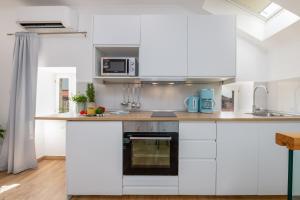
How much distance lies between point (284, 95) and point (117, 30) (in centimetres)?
227

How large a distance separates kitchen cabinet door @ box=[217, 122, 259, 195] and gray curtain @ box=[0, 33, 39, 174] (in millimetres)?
2618

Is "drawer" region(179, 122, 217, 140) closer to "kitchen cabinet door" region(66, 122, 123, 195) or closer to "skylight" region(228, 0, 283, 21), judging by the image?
"kitchen cabinet door" region(66, 122, 123, 195)

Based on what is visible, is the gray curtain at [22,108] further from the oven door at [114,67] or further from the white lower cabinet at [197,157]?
the white lower cabinet at [197,157]

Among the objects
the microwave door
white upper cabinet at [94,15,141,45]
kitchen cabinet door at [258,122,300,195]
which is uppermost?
white upper cabinet at [94,15,141,45]

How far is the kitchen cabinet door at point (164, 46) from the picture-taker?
225cm

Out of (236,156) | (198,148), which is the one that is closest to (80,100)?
(198,148)

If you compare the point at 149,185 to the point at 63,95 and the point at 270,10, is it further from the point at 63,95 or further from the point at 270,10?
the point at 270,10

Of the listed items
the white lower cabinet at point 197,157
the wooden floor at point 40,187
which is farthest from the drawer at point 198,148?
the wooden floor at point 40,187

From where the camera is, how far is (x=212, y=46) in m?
2.24

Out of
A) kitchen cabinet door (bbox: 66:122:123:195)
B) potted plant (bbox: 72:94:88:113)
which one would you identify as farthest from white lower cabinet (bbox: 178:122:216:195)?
potted plant (bbox: 72:94:88:113)

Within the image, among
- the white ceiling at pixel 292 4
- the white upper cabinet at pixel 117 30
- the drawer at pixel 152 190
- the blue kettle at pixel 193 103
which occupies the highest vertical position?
the white ceiling at pixel 292 4

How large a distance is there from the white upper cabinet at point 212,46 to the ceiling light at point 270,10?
0.62 metres

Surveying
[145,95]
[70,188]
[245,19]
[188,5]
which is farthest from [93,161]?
[245,19]

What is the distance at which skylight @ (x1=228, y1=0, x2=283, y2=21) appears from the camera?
93.3 inches
